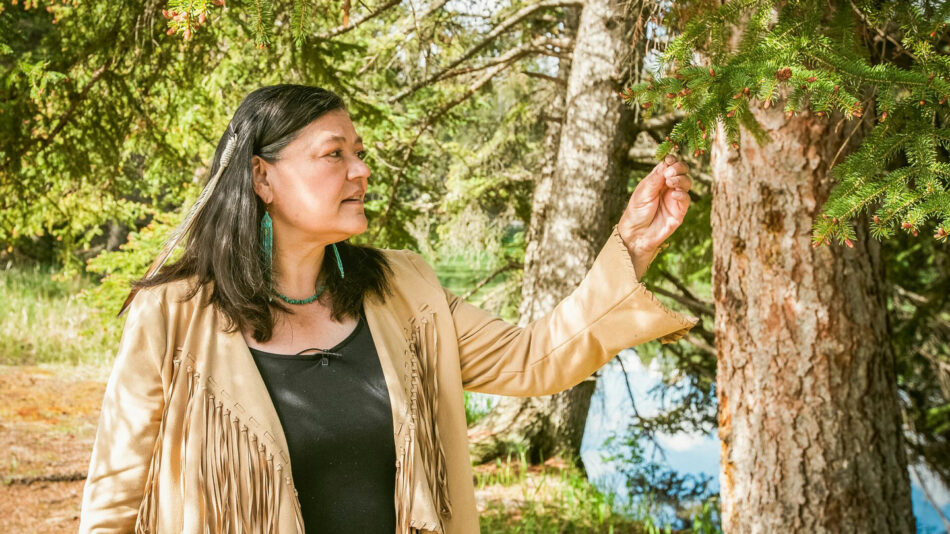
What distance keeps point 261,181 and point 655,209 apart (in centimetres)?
99

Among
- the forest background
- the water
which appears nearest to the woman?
the forest background

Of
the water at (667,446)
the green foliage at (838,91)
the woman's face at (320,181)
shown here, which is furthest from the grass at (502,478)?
the green foliage at (838,91)

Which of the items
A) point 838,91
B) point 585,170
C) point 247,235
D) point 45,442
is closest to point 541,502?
point 585,170

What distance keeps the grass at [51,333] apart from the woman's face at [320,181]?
627 centimetres

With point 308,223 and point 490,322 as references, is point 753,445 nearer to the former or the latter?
point 490,322

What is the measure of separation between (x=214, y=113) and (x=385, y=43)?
159 centimetres

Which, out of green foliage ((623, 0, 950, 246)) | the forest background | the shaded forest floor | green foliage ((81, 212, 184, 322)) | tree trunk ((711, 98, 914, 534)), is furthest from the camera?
green foliage ((81, 212, 184, 322))

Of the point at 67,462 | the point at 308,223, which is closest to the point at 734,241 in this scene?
the point at 308,223

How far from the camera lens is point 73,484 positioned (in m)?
5.37

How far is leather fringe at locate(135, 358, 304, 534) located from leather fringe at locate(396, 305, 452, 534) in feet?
0.80

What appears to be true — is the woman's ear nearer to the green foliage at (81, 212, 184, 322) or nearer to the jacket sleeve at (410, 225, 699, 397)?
the jacket sleeve at (410, 225, 699, 397)

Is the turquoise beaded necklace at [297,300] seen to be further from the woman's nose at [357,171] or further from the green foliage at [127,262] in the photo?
the green foliage at [127,262]

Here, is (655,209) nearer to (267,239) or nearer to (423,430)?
(423,430)

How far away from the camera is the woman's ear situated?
6.93ft
